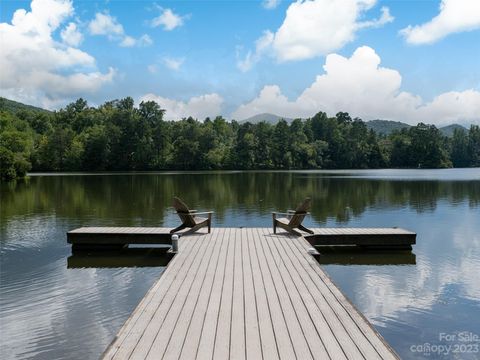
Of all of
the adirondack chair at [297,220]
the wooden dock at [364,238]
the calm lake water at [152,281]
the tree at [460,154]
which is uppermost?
the tree at [460,154]

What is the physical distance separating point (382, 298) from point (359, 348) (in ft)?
14.3

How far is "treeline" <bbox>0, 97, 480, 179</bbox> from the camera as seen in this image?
302ft

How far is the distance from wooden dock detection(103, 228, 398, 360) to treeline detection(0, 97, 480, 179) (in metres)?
76.9

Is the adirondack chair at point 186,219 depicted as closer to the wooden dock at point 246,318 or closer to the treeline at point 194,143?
the wooden dock at point 246,318

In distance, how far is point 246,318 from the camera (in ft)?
19.0

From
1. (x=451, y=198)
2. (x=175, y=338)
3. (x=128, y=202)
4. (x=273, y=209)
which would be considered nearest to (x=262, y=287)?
(x=175, y=338)

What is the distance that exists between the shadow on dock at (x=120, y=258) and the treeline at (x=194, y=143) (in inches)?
2777

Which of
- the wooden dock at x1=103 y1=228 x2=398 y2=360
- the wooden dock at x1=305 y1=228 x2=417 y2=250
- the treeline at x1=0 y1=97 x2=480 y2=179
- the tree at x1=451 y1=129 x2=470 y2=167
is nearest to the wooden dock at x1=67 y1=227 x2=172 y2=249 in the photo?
the wooden dock at x1=103 y1=228 x2=398 y2=360

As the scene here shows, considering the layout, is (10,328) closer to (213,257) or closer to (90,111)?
(213,257)

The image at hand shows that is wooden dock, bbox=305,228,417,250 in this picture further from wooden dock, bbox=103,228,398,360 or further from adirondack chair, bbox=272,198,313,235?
wooden dock, bbox=103,228,398,360

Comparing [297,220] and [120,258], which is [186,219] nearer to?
[120,258]

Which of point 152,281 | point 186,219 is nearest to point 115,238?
point 186,219

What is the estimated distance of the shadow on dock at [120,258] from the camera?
11.8 meters

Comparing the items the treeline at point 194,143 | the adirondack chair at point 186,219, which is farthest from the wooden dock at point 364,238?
the treeline at point 194,143
